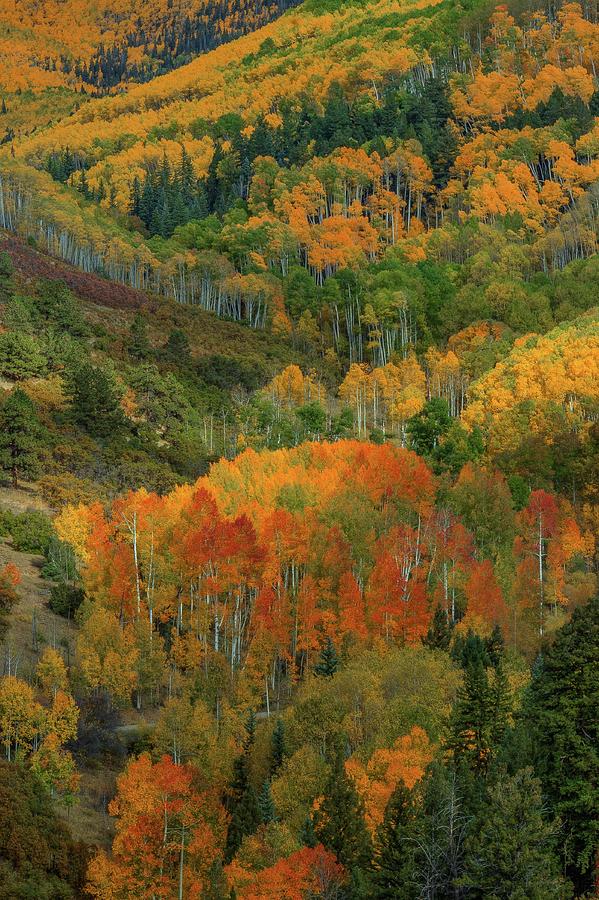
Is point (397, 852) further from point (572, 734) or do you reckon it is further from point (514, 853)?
point (572, 734)

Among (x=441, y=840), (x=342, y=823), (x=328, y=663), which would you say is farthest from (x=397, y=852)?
(x=328, y=663)

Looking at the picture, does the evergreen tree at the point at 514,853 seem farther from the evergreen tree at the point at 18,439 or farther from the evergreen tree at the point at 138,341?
the evergreen tree at the point at 138,341

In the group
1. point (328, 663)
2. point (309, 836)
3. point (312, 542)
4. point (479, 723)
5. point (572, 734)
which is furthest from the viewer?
point (312, 542)

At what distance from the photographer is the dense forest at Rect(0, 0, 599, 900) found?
162 feet

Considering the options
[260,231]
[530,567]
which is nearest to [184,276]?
[260,231]

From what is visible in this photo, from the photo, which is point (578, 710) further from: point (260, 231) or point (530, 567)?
point (260, 231)

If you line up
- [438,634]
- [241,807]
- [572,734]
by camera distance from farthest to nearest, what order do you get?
[438,634], [241,807], [572,734]

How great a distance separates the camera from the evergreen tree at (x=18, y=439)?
3765 inches

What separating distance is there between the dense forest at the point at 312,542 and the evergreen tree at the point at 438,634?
0.68 ft

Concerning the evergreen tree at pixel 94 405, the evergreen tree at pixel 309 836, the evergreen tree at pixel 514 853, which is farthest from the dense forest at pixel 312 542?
the evergreen tree at pixel 309 836

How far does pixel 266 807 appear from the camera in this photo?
56375mm

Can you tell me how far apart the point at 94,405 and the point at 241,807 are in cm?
5788

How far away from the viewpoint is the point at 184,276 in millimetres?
170250

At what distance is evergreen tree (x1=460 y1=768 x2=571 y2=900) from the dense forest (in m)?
0.12
